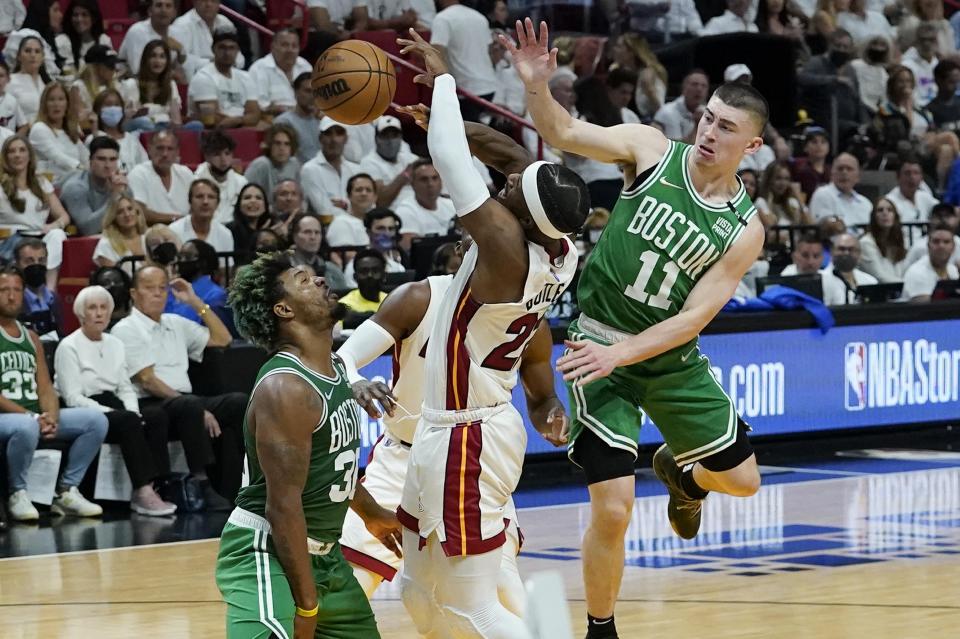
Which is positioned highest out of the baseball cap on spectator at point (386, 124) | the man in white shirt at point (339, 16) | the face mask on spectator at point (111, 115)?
the man in white shirt at point (339, 16)

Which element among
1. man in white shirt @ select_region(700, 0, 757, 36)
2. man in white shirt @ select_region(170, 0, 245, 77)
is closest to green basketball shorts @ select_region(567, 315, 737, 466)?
man in white shirt @ select_region(170, 0, 245, 77)

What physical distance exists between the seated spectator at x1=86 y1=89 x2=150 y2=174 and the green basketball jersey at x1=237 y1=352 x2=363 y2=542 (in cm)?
844

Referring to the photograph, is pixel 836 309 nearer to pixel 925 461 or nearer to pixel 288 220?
pixel 925 461

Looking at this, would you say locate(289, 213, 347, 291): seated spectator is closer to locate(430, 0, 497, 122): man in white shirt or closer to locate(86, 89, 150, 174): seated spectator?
locate(86, 89, 150, 174): seated spectator

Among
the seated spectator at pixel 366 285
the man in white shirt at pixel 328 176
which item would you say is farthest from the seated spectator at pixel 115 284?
the man in white shirt at pixel 328 176

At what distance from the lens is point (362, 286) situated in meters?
11.0

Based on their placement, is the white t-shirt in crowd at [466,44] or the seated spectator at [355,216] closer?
the seated spectator at [355,216]

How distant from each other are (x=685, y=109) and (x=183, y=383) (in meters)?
6.90

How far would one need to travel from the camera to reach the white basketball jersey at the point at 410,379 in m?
6.00

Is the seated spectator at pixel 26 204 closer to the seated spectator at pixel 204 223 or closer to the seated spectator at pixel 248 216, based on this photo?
the seated spectator at pixel 204 223

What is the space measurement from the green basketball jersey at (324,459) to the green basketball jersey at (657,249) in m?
1.69

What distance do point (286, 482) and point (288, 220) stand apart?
7.68m

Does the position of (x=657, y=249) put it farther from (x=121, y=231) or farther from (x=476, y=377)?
(x=121, y=231)

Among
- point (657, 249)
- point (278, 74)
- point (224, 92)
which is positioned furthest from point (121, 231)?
point (657, 249)
